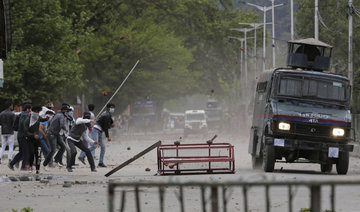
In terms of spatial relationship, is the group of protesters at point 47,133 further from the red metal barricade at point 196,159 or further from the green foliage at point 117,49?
the green foliage at point 117,49

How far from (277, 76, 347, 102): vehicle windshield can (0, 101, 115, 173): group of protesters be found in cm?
481

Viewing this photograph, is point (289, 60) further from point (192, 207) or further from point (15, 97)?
point (15, 97)

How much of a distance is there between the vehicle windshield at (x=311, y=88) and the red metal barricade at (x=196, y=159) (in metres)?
2.15

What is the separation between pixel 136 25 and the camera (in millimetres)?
64250

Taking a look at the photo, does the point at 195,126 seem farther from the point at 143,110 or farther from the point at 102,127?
the point at 102,127

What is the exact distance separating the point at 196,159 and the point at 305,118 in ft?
9.86

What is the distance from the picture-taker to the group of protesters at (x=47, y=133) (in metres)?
22.3

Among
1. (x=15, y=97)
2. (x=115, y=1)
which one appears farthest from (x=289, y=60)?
(x=115, y=1)

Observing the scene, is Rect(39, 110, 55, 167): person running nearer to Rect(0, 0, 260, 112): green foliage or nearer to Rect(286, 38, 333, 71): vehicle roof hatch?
Rect(286, 38, 333, 71): vehicle roof hatch

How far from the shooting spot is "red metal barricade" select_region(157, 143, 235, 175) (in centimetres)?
1994

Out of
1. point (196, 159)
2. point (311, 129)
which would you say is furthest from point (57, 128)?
point (311, 129)

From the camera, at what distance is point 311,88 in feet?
72.1

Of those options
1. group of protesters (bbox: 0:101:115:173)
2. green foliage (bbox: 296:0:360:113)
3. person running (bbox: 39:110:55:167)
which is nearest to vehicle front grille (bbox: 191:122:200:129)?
green foliage (bbox: 296:0:360:113)

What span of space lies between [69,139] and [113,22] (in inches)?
1553
